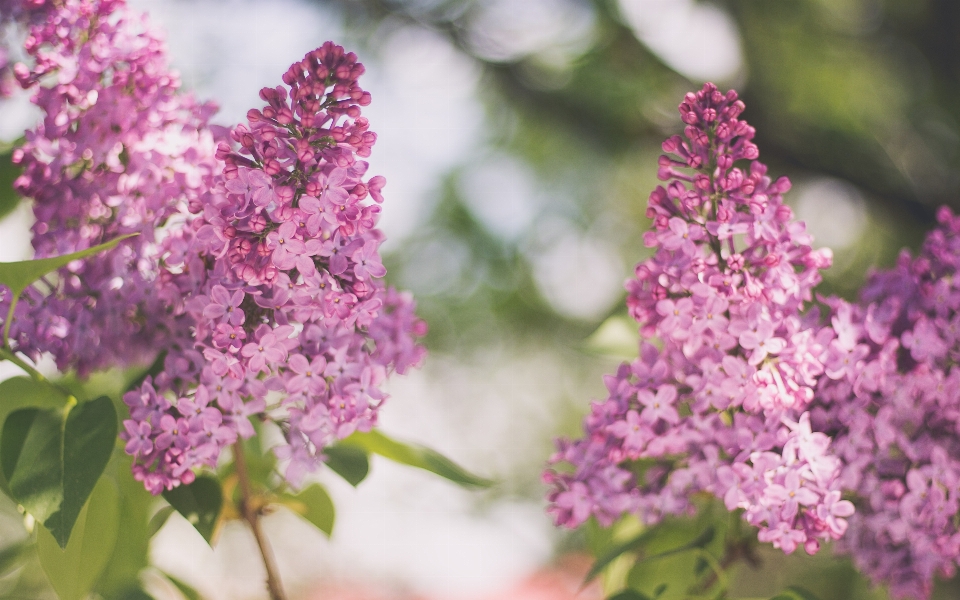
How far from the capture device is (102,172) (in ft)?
1.42

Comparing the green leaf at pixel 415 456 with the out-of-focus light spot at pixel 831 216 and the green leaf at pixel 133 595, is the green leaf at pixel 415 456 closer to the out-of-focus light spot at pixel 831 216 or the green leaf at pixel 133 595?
the green leaf at pixel 133 595

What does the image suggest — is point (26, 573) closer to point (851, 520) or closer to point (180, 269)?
point (180, 269)

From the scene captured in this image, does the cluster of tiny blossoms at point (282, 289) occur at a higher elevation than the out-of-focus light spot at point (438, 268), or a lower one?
higher

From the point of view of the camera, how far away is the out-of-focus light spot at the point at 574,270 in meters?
1.97

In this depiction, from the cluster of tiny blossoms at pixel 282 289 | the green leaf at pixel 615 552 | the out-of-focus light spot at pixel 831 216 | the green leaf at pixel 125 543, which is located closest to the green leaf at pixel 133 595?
the green leaf at pixel 125 543

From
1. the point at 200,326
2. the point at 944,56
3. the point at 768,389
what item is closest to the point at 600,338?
the point at 768,389

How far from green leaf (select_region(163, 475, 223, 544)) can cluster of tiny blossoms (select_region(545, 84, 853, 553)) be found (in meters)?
0.21

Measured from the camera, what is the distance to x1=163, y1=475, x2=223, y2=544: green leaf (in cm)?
38

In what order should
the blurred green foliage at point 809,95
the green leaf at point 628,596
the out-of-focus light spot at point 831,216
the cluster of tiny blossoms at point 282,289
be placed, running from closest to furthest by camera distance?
the cluster of tiny blossoms at point 282,289 < the green leaf at point 628,596 < the blurred green foliage at point 809,95 < the out-of-focus light spot at point 831,216

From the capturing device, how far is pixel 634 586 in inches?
20.3

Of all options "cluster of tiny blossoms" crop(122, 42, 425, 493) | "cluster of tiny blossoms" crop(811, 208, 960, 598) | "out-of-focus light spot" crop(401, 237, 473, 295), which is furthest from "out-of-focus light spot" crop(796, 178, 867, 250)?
"cluster of tiny blossoms" crop(122, 42, 425, 493)

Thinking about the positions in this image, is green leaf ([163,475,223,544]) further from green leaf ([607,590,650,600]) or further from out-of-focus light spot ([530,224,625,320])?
out-of-focus light spot ([530,224,625,320])

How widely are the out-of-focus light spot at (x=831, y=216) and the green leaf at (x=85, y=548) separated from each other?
153 cm

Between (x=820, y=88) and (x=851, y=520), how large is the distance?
155 centimetres
